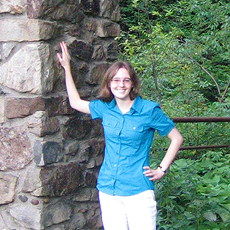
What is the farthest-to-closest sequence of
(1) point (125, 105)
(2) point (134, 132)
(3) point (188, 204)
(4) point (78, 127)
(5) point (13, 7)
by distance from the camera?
(3) point (188, 204)
(4) point (78, 127)
(5) point (13, 7)
(1) point (125, 105)
(2) point (134, 132)

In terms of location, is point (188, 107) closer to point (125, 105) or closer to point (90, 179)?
point (90, 179)

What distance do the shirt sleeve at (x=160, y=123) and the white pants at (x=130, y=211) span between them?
35 cm

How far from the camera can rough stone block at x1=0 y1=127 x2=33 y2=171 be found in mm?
2844

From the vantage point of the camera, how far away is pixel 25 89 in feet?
9.26

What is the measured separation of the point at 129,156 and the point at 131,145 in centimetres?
6

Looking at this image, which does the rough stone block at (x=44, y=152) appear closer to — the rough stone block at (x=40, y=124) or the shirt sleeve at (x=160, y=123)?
the rough stone block at (x=40, y=124)

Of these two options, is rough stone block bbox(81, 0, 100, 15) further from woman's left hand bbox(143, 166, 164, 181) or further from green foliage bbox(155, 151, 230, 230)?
green foliage bbox(155, 151, 230, 230)

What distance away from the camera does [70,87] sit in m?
2.85

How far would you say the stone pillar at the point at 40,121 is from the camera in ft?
9.18

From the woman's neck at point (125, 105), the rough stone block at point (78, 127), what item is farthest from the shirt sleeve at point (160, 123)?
the rough stone block at point (78, 127)

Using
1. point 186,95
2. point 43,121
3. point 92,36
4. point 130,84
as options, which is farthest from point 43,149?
point 186,95

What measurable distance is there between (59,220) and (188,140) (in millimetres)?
3449

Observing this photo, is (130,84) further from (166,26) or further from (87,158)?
(166,26)

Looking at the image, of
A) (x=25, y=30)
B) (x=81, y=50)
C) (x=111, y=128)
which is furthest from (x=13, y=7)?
(x=111, y=128)
